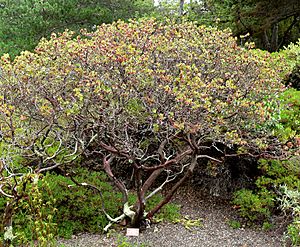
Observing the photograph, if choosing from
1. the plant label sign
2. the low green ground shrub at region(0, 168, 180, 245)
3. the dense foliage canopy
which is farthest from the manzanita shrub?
the dense foliage canopy

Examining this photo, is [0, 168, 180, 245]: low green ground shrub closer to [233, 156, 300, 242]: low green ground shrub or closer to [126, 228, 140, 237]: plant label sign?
[126, 228, 140, 237]: plant label sign

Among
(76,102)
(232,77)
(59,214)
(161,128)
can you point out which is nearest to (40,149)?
(76,102)

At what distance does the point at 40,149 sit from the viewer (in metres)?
3.99

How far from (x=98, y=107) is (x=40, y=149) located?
74cm

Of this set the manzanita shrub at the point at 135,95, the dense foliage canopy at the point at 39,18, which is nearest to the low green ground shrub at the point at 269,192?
the manzanita shrub at the point at 135,95

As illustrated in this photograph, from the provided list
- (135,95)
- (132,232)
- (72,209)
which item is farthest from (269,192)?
(72,209)

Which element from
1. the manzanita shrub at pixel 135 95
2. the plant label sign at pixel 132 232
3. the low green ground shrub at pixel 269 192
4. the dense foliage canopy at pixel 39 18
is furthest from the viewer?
the dense foliage canopy at pixel 39 18

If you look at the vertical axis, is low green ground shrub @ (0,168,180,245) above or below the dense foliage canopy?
below

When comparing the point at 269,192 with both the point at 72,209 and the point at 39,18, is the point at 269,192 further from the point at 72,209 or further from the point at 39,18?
the point at 39,18

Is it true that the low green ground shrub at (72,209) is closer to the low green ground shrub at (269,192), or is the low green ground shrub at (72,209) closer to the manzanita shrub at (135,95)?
the manzanita shrub at (135,95)

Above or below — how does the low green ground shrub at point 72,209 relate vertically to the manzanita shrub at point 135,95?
below

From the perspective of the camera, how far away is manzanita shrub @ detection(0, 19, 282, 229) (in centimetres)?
380

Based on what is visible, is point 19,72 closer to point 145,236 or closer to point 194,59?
point 194,59

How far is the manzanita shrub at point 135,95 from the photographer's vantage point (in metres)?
3.80
